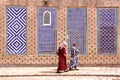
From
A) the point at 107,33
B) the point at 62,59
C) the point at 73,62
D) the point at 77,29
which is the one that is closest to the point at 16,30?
the point at 77,29

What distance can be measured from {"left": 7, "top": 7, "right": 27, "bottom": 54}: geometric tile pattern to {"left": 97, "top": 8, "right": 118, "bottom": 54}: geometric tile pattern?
111 inches

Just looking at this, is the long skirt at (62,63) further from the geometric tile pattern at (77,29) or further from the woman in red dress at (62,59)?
the geometric tile pattern at (77,29)

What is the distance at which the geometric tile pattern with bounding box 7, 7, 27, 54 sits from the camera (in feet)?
56.7

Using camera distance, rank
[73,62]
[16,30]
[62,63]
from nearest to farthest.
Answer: [62,63] < [73,62] < [16,30]

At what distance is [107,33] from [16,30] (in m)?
3.37

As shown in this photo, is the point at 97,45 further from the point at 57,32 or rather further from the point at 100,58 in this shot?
the point at 57,32

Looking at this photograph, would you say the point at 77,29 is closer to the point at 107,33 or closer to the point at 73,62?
the point at 107,33

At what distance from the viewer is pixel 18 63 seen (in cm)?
1738

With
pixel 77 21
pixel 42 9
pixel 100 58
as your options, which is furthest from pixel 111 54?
pixel 42 9

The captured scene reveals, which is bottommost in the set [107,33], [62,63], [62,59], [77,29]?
[62,63]

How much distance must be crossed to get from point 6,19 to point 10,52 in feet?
4.04

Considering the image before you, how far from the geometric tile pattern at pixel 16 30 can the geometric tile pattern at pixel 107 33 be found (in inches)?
111

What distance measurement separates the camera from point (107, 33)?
683 inches

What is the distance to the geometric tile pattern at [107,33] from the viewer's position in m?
17.3
